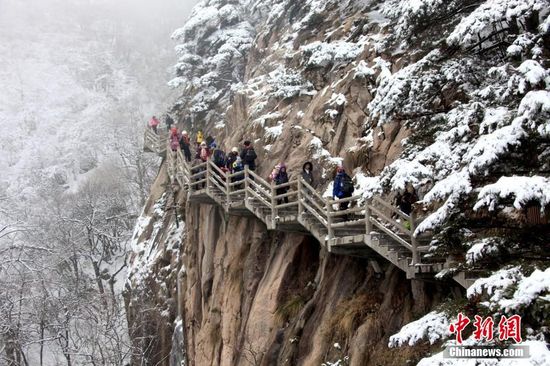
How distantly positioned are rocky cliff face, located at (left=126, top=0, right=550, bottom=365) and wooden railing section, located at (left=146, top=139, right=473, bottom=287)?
709 mm

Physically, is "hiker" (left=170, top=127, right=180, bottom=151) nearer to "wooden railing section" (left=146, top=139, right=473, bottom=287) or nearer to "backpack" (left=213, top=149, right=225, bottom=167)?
"wooden railing section" (left=146, top=139, right=473, bottom=287)

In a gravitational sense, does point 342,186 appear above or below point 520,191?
above

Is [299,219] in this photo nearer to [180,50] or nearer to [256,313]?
[256,313]

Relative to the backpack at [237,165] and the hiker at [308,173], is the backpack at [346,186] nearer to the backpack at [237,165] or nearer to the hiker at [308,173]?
the hiker at [308,173]

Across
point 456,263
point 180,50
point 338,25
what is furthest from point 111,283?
point 456,263

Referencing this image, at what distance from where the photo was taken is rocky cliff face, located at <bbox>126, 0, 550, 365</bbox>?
6719 mm

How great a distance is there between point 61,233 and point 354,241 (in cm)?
3682

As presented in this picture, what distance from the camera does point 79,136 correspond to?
63906 millimetres

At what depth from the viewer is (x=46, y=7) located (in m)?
87.2

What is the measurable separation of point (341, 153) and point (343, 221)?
3522 millimetres

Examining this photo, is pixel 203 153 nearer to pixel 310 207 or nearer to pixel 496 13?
pixel 310 207

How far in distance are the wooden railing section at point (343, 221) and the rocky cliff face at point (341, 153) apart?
0.71 meters

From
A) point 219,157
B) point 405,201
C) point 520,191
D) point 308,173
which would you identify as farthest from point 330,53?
point 520,191

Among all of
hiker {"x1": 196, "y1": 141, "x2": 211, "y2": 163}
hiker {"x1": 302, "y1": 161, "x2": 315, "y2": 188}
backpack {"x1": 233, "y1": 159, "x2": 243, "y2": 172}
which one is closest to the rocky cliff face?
hiker {"x1": 302, "y1": 161, "x2": 315, "y2": 188}
